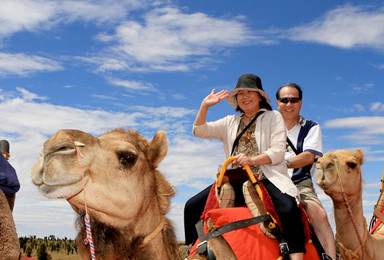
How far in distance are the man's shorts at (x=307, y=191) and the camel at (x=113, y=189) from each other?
3009 millimetres

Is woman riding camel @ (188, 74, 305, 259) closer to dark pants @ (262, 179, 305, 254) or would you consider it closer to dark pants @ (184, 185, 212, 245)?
dark pants @ (262, 179, 305, 254)

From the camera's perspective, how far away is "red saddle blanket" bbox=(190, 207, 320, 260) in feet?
15.0

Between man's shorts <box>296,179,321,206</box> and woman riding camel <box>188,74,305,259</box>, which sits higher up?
woman riding camel <box>188,74,305,259</box>

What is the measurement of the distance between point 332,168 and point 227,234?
2.70 m

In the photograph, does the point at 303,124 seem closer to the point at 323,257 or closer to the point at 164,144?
the point at 323,257

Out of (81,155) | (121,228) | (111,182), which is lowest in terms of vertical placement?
(121,228)

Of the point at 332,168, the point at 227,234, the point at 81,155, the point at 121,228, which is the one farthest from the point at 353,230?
the point at 81,155

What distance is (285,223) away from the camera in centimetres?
491

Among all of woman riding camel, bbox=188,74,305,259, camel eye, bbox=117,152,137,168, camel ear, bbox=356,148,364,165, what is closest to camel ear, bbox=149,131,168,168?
camel eye, bbox=117,152,137,168

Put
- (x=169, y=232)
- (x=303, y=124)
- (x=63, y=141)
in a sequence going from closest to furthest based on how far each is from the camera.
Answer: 1. (x=63, y=141)
2. (x=169, y=232)
3. (x=303, y=124)

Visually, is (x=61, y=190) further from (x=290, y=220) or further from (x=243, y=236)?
(x=290, y=220)

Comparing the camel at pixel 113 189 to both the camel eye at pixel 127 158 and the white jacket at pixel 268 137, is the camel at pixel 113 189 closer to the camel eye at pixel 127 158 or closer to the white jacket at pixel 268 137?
the camel eye at pixel 127 158

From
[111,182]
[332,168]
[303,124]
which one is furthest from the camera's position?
[303,124]

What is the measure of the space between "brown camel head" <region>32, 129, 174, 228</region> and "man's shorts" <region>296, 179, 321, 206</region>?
3.06 meters
